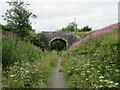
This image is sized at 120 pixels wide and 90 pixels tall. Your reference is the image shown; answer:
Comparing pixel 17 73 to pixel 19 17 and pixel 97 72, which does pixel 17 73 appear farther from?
pixel 19 17

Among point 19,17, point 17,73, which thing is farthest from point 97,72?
point 19,17

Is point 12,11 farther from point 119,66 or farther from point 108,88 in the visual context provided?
point 108,88

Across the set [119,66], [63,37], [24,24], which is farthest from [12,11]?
[119,66]

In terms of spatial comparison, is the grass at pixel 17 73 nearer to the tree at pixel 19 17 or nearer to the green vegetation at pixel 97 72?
the green vegetation at pixel 97 72

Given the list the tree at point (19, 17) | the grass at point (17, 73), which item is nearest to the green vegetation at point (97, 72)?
the grass at point (17, 73)

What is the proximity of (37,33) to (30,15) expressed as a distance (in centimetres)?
1090

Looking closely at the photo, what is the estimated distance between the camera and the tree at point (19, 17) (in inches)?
699

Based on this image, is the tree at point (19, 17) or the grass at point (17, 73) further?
the tree at point (19, 17)

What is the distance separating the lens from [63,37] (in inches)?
1169

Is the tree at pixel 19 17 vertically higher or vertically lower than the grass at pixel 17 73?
higher

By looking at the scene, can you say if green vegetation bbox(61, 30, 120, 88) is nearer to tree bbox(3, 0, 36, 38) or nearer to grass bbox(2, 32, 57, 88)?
grass bbox(2, 32, 57, 88)

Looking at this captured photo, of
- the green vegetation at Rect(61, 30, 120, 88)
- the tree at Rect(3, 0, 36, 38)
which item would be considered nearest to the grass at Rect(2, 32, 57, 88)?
the green vegetation at Rect(61, 30, 120, 88)

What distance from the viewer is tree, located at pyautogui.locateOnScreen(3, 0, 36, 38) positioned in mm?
17766

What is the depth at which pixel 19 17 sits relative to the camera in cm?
1783
